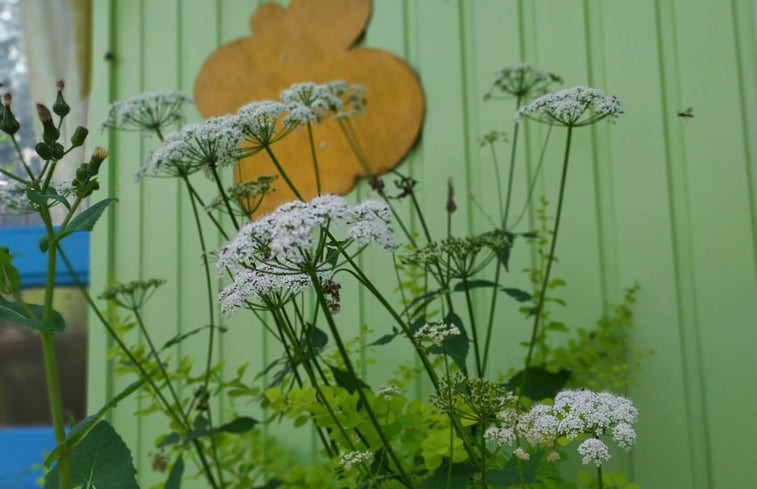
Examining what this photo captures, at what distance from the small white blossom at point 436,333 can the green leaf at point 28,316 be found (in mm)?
471

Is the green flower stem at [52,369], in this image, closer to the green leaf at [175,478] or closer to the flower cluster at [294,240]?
the flower cluster at [294,240]

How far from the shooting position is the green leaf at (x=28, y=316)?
0.95 metres

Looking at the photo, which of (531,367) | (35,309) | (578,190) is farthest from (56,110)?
(578,190)

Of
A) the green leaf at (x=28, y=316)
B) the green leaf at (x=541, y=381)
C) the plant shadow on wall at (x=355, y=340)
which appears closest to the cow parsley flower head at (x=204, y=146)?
the plant shadow on wall at (x=355, y=340)

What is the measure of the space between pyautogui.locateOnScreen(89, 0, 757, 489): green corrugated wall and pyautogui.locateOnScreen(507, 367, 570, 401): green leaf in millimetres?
190

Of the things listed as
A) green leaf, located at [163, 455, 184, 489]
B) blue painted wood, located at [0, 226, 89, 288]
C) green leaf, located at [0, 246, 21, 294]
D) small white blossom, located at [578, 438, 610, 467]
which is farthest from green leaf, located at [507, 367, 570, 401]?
blue painted wood, located at [0, 226, 89, 288]

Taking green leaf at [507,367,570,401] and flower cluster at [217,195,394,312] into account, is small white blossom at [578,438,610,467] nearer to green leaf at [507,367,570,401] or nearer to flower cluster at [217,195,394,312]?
flower cluster at [217,195,394,312]

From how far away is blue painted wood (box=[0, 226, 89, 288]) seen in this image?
7.01 ft

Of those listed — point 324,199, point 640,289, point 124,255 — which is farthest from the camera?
point 124,255

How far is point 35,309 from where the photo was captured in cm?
106

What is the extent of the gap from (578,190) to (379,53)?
1.95 ft

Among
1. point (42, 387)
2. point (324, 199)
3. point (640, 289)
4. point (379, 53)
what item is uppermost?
point (379, 53)

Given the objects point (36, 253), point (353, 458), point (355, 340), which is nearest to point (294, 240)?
point (353, 458)

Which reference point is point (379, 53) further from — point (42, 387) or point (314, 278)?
point (42, 387)
